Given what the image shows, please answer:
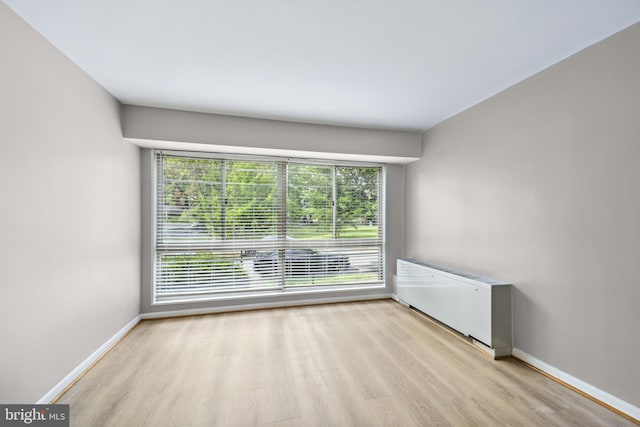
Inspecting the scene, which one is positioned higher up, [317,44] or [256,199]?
[317,44]

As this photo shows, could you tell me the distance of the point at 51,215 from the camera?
1.96m

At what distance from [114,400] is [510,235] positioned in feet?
11.9

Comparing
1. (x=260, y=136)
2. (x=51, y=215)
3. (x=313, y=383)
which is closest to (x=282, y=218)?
(x=260, y=136)

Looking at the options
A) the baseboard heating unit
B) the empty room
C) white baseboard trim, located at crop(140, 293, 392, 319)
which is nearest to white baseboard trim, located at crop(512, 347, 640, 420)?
the empty room

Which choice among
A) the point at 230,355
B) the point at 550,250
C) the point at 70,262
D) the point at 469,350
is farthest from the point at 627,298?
the point at 70,262

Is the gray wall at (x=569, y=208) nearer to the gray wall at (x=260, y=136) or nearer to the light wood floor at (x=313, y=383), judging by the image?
the light wood floor at (x=313, y=383)

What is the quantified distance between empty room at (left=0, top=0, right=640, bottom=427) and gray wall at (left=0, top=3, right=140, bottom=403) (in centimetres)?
2

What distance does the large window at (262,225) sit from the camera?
368cm

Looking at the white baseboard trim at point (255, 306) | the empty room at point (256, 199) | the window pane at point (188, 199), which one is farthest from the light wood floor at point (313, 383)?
the window pane at point (188, 199)

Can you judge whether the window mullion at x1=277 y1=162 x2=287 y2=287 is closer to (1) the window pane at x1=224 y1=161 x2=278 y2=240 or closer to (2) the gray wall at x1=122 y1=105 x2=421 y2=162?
(1) the window pane at x1=224 y1=161 x2=278 y2=240

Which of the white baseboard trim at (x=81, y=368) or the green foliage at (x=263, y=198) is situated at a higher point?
the green foliage at (x=263, y=198)

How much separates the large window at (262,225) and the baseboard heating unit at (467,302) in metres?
1.03

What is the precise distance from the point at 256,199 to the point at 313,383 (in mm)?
2542

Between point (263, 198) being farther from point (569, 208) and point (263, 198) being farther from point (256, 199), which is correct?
point (569, 208)
